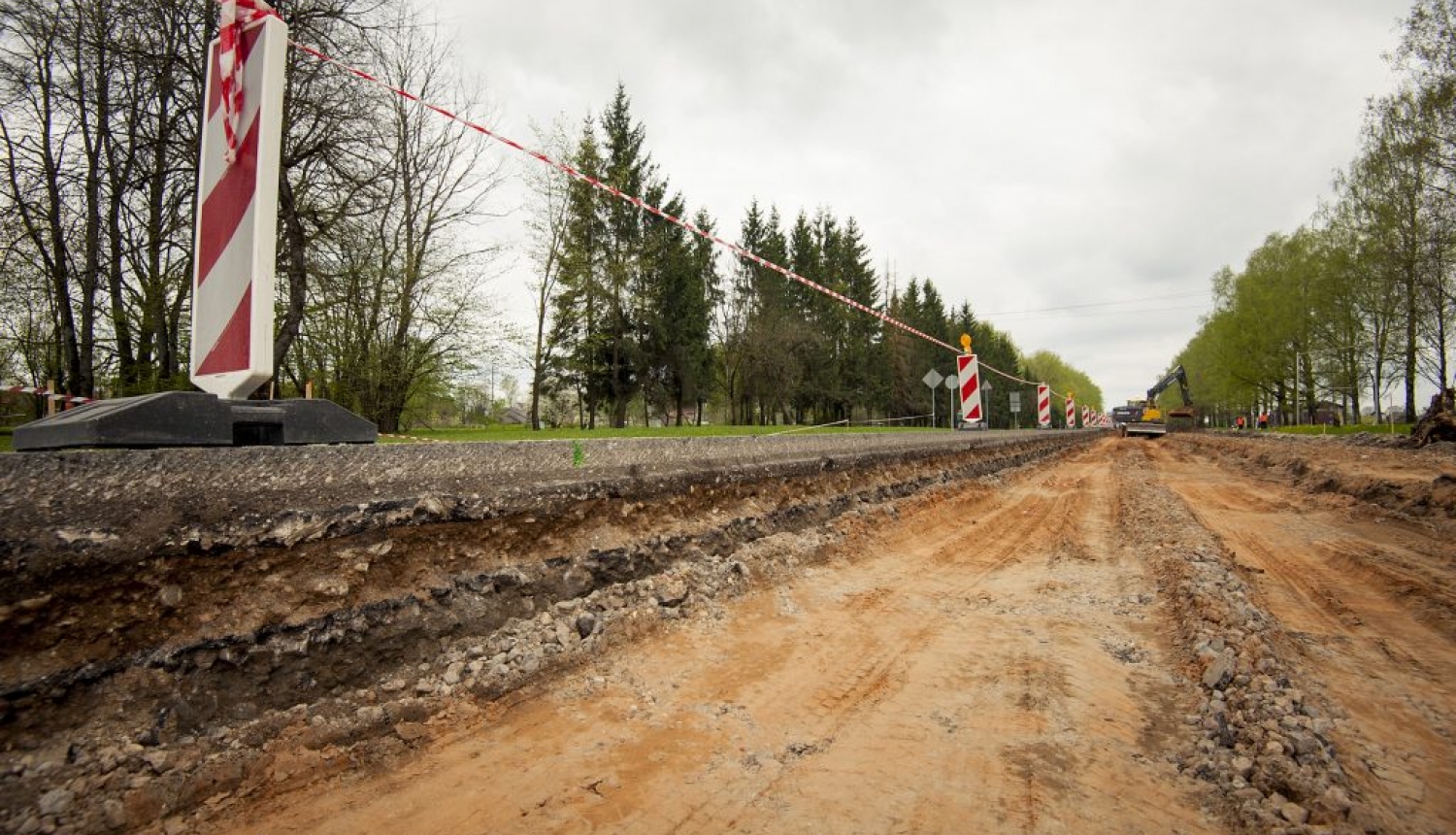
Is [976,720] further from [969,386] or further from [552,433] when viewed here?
[969,386]

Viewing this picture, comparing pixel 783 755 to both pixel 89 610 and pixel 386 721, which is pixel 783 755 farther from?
pixel 89 610

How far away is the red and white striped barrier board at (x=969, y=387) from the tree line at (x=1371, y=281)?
64.3 ft

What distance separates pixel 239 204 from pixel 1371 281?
39.7m

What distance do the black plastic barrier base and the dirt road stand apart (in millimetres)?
1272

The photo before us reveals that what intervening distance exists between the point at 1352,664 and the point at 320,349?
17710mm

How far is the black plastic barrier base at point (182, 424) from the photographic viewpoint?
6.77ft

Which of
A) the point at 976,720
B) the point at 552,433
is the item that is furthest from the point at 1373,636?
the point at 552,433

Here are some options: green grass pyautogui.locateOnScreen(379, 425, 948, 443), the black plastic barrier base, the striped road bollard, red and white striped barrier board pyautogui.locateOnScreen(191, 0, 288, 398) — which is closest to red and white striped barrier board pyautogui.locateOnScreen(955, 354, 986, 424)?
the striped road bollard

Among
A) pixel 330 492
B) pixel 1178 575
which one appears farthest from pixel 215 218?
pixel 1178 575

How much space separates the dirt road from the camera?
6.35 feet

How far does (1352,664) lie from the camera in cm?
312

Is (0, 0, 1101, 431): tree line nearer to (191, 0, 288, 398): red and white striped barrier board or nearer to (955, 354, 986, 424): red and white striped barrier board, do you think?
(191, 0, 288, 398): red and white striped barrier board

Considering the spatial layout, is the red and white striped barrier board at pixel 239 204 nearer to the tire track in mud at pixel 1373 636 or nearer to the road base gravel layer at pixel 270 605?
the road base gravel layer at pixel 270 605

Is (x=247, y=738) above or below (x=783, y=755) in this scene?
above
